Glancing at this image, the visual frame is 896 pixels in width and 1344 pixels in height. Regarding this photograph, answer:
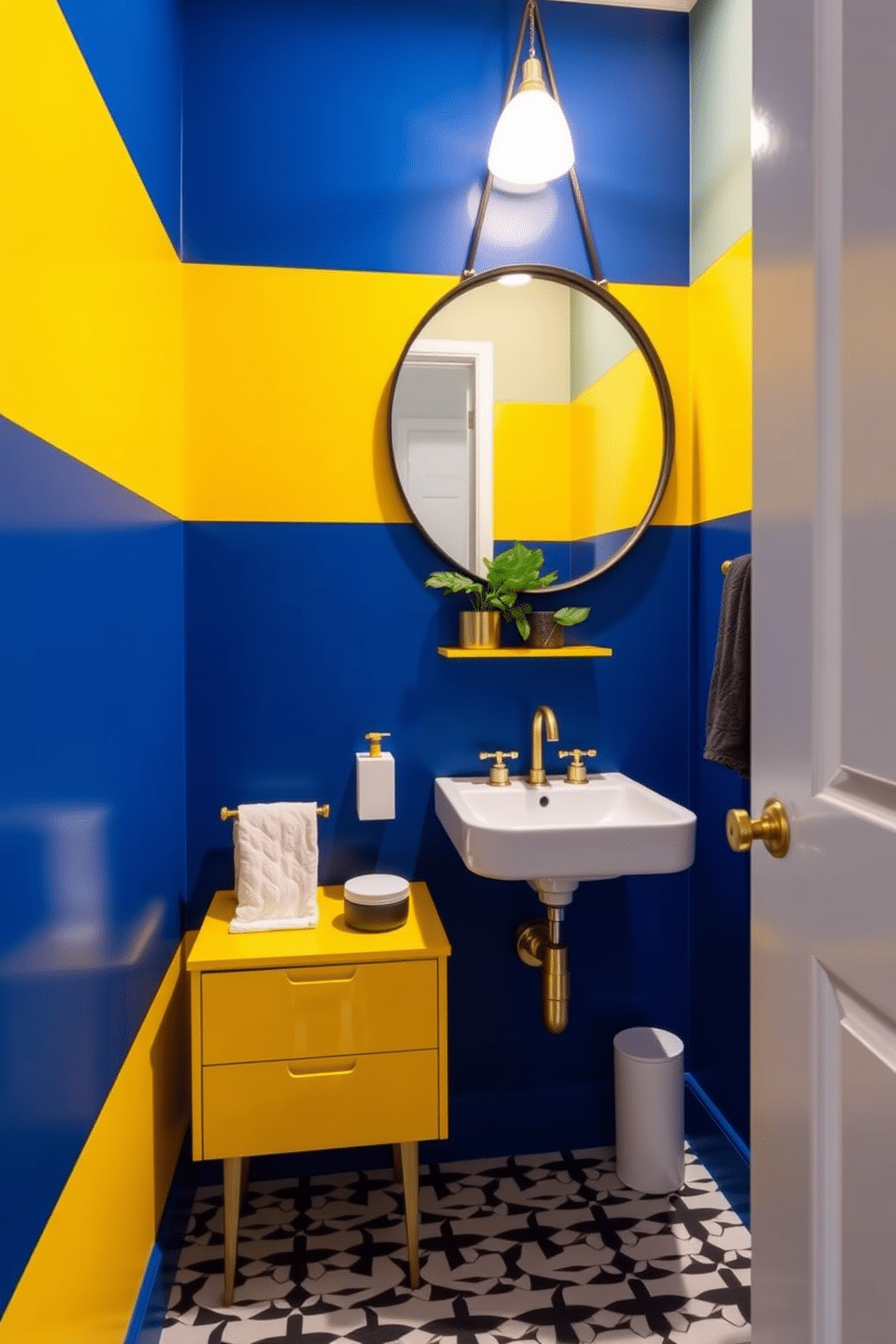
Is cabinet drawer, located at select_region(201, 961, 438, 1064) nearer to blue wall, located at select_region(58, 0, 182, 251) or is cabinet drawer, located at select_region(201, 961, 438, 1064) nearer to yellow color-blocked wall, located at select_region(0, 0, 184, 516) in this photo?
yellow color-blocked wall, located at select_region(0, 0, 184, 516)

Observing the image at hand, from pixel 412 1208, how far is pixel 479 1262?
0.19 meters

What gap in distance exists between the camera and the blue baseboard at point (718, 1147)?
185 cm

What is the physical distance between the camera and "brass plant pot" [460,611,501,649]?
79.3 inches

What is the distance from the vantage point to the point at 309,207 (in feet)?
6.55

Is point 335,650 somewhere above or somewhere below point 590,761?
above

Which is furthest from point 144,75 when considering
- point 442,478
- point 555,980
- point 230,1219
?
point 230,1219

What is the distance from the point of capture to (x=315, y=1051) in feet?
5.45

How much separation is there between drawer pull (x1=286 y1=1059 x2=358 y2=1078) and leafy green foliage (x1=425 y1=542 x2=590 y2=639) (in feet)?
3.13

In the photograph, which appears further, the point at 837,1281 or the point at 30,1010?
the point at 30,1010

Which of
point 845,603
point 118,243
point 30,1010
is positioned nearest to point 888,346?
point 845,603

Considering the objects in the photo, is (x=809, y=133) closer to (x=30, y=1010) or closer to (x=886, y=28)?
(x=886, y=28)

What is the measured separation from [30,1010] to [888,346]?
41.0 inches

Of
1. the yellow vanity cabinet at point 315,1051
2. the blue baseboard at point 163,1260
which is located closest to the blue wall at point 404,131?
the yellow vanity cabinet at point 315,1051

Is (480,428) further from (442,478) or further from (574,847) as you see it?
(574,847)
